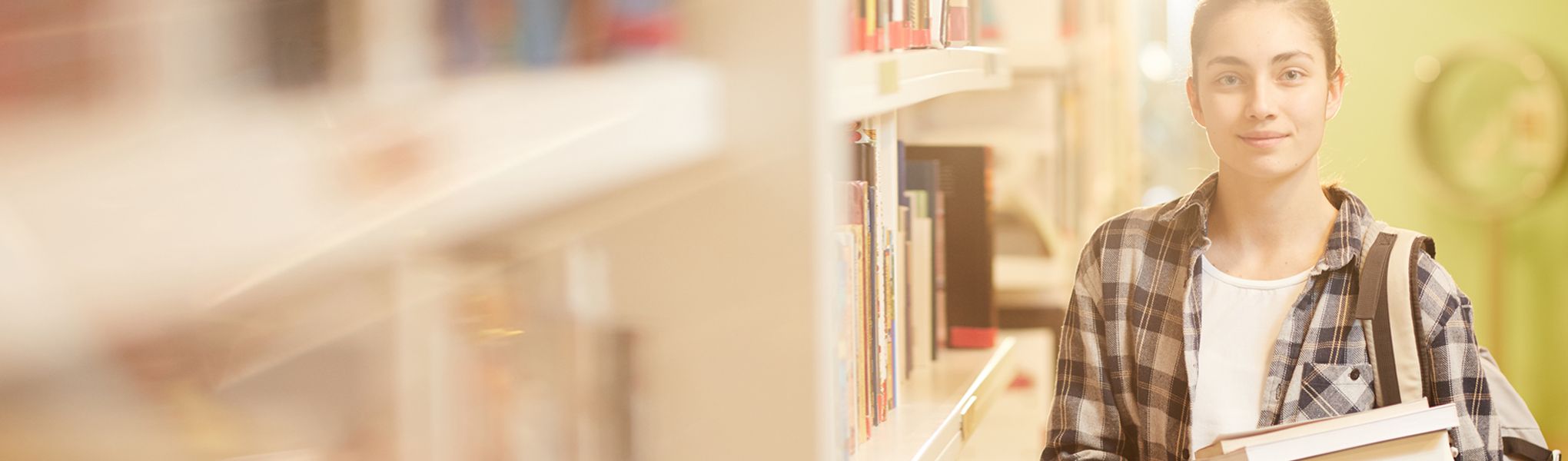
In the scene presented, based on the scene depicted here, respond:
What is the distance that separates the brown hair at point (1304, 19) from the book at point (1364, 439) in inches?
17.6

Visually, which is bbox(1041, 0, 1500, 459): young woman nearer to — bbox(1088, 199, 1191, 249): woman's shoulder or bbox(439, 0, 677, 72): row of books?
bbox(1088, 199, 1191, 249): woman's shoulder

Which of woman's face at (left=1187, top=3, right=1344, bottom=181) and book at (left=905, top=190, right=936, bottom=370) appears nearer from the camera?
woman's face at (left=1187, top=3, right=1344, bottom=181)

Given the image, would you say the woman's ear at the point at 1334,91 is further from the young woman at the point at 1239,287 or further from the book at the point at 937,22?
the book at the point at 937,22

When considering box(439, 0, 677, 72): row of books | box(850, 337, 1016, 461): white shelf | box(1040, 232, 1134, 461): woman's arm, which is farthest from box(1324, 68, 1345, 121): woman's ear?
box(439, 0, 677, 72): row of books

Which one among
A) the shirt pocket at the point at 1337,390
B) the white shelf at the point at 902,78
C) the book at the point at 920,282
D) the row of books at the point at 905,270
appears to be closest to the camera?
the white shelf at the point at 902,78

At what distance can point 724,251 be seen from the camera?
0.47 meters

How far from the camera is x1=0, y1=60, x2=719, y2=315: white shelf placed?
0.21 m

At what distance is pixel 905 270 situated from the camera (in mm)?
1379

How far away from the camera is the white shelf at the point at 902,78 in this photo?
2.70 feet

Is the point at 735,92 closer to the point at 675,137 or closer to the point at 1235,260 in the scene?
the point at 675,137

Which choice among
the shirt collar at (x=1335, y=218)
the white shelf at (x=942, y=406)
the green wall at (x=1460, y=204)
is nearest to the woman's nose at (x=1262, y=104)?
the shirt collar at (x=1335, y=218)

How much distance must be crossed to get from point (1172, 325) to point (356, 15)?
1.11 meters

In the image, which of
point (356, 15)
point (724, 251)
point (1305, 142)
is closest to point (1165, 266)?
point (1305, 142)

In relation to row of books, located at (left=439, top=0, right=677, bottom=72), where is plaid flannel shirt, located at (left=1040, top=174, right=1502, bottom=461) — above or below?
below
